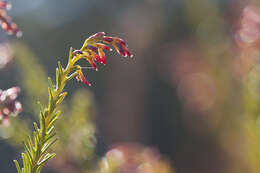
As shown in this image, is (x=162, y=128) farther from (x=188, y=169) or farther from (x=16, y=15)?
(x=16, y=15)

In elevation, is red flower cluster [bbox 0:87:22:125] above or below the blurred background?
below

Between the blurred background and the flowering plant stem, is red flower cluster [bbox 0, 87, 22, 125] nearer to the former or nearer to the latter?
the flowering plant stem

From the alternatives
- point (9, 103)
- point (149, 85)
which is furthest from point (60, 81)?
point (149, 85)

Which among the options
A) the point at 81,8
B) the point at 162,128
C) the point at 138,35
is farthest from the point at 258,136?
the point at 81,8

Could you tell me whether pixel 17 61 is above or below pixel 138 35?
below

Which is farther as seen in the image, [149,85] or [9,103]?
[149,85]

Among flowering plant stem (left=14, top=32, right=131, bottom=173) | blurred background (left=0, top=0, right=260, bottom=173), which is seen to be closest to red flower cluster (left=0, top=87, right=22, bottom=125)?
flowering plant stem (left=14, top=32, right=131, bottom=173)

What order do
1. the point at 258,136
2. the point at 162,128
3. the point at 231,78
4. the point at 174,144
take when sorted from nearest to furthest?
the point at 258,136 → the point at 231,78 → the point at 174,144 → the point at 162,128

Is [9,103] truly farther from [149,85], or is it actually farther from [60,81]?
[149,85]

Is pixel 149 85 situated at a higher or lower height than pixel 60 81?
higher
